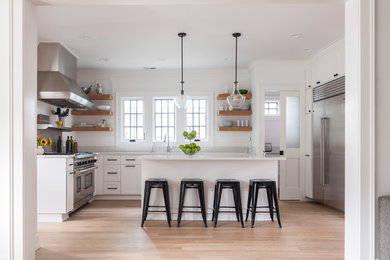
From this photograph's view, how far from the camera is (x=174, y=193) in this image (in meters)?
4.20

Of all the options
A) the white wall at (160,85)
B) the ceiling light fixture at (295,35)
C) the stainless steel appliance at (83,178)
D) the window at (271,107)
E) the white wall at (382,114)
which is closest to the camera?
the white wall at (382,114)

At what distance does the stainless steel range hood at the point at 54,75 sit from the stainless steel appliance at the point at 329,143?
4069 mm

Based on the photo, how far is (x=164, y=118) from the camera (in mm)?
6578

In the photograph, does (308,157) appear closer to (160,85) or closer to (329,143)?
(329,143)

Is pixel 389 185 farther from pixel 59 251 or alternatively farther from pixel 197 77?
pixel 197 77

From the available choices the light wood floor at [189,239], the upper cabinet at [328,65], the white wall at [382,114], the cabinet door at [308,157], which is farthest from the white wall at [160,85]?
the white wall at [382,114]

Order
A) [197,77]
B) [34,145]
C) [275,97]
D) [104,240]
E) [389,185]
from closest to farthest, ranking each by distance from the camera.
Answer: [389,185] < [34,145] < [104,240] < [197,77] < [275,97]

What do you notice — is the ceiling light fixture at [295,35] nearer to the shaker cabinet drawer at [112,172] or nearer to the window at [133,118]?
the window at [133,118]

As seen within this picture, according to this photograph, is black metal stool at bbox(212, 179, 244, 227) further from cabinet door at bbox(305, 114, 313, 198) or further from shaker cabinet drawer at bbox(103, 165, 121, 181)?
shaker cabinet drawer at bbox(103, 165, 121, 181)

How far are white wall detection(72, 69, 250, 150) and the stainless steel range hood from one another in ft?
5.03

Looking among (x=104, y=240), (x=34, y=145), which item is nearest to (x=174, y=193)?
(x=104, y=240)

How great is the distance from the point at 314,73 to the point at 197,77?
2374mm

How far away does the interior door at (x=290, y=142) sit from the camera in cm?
571

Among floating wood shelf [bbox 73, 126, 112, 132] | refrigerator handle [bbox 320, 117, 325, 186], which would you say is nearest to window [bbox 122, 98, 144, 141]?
floating wood shelf [bbox 73, 126, 112, 132]
